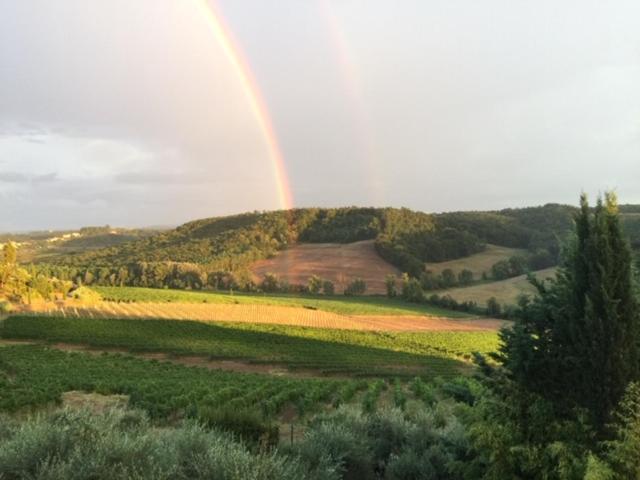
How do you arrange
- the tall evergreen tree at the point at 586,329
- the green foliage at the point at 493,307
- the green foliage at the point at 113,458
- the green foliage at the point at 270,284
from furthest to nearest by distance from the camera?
the green foliage at the point at 270,284 < the green foliage at the point at 493,307 < the tall evergreen tree at the point at 586,329 < the green foliage at the point at 113,458

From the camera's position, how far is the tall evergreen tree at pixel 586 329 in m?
6.70

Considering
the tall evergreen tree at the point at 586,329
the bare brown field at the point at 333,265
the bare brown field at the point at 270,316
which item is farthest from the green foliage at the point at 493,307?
the tall evergreen tree at the point at 586,329

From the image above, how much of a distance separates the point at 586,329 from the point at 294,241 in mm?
154953

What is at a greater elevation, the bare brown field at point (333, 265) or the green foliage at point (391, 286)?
the bare brown field at point (333, 265)

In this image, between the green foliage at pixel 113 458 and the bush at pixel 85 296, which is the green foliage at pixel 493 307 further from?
the green foliage at pixel 113 458

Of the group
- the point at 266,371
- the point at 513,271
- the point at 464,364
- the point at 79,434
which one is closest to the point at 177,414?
the point at 79,434

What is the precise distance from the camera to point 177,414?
18828 millimetres

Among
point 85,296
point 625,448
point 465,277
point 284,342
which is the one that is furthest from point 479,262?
point 625,448

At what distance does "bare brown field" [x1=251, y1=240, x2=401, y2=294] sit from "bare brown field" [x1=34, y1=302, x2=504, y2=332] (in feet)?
108

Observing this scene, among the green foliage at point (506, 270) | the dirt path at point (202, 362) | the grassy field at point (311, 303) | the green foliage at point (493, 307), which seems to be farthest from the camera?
the green foliage at point (506, 270)

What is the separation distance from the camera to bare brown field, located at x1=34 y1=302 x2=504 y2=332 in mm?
73000

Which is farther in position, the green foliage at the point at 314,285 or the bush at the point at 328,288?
the green foliage at the point at 314,285

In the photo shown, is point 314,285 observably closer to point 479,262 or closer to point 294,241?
point 479,262

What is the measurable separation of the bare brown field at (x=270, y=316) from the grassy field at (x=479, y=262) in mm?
37794
